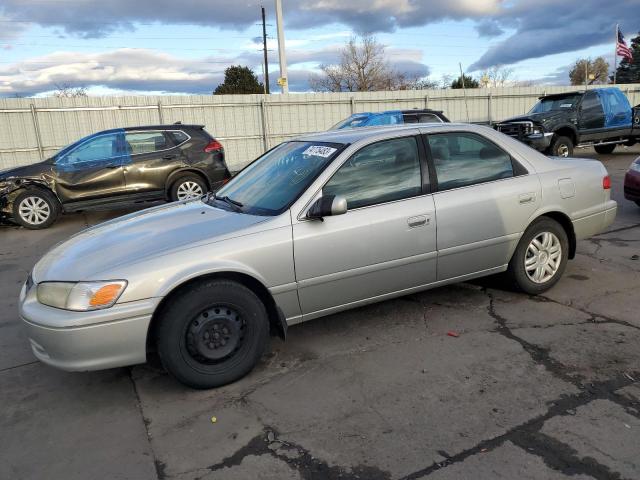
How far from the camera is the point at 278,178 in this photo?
13.1 feet

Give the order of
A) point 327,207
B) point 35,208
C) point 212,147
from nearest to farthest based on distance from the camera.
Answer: point 327,207 → point 35,208 → point 212,147

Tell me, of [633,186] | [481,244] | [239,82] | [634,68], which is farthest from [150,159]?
[634,68]

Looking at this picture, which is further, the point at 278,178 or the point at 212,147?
the point at 212,147

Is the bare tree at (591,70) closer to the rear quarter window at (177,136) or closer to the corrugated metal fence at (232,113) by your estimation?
the corrugated metal fence at (232,113)

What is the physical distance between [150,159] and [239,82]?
35.6 m

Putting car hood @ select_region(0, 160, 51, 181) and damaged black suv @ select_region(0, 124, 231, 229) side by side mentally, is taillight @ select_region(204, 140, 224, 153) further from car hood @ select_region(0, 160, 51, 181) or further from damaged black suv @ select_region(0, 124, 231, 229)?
car hood @ select_region(0, 160, 51, 181)

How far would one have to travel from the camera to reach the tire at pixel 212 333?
3.13 meters

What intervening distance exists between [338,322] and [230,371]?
48.1 inches

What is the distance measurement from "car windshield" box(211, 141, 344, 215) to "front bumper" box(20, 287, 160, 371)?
3.63ft


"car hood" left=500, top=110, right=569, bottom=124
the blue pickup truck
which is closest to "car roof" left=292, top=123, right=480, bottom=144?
the blue pickup truck

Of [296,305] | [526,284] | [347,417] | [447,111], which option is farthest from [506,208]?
[447,111]

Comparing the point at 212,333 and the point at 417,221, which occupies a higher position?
the point at 417,221

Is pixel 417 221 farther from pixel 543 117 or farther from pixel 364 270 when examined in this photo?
pixel 543 117

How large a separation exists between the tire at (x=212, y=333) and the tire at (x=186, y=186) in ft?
21.8
